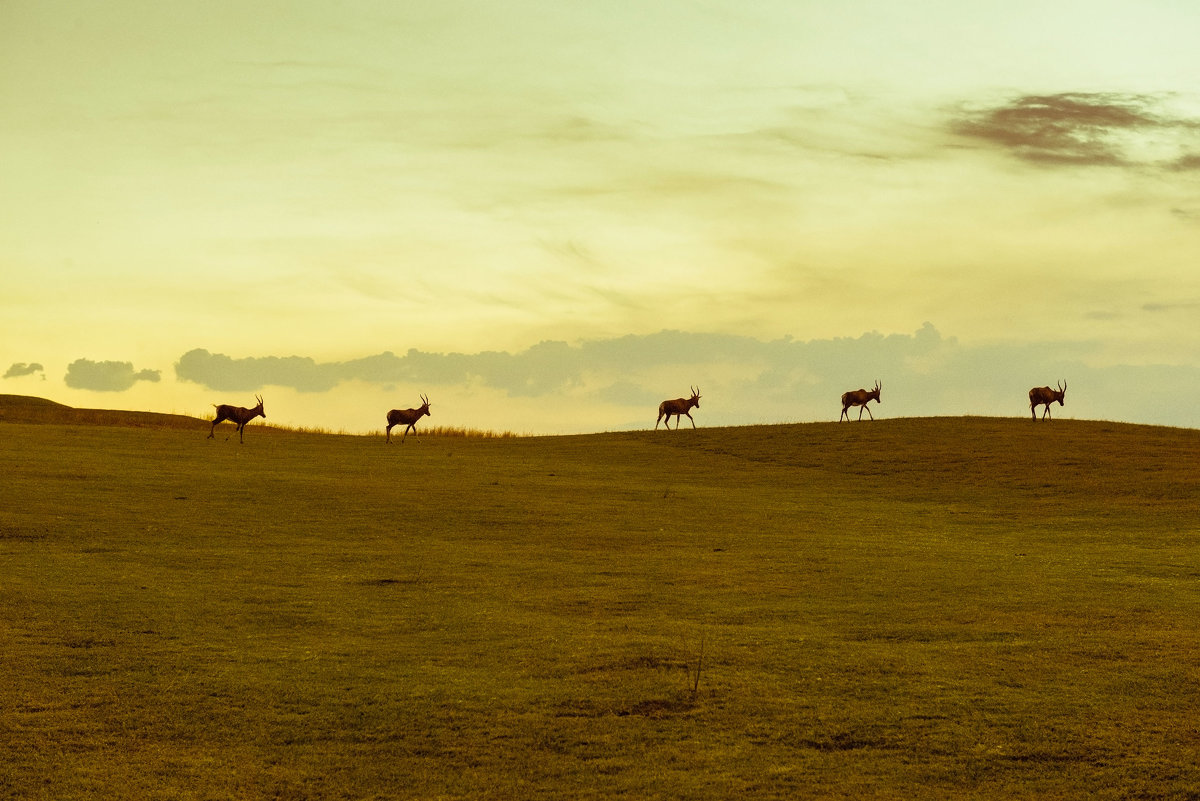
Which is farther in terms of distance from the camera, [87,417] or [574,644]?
[87,417]

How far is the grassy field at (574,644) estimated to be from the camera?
11258 mm

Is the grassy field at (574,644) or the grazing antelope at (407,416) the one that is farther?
the grazing antelope at (407,416)

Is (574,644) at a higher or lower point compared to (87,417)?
lower

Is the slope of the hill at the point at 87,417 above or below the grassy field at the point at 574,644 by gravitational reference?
above

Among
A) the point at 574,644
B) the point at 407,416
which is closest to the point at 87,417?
the point at 407,416

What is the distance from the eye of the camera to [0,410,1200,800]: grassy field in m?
11.3

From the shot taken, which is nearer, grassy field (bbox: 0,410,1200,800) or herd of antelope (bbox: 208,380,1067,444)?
grassy field (bbox: 0,410,1200,800)

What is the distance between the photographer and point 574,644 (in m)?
15.7

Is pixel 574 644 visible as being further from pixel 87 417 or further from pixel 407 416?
pixel 87 417

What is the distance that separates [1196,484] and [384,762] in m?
35.7

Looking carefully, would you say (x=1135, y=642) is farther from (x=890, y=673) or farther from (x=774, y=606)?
(x=774, y=606)

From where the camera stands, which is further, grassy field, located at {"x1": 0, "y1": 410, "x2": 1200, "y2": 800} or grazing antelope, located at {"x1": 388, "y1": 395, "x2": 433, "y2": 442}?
grazing antelope, located at {"x1": 388, "y1": 395, "x2": 433, "y2": 442}

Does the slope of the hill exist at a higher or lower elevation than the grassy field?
higher

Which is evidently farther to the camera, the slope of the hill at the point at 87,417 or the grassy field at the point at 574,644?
the slope of the hill at the point at 87,417
